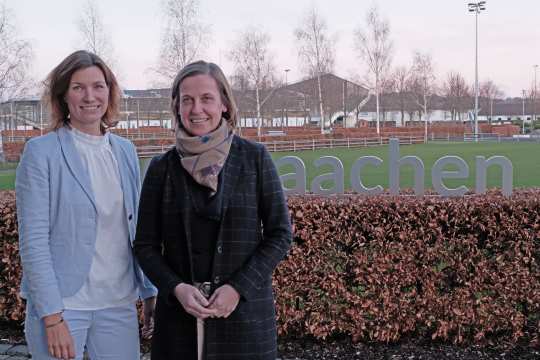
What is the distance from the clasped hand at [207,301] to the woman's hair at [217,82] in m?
0.59

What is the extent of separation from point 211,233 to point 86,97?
74cm

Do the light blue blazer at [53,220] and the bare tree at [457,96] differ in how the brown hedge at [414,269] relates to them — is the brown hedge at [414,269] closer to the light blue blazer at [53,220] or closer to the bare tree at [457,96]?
the light blue blazer at [53,220]

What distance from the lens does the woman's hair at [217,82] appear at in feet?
6.96

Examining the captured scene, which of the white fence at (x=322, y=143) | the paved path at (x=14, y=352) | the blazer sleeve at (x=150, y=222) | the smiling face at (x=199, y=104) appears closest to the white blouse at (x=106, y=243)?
the blazer sleeve at (x=150, y=222)

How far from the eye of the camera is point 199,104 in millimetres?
2092

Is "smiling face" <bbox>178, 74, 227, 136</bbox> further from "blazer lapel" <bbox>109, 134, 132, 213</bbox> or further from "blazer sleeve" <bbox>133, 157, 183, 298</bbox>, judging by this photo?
"blazer lapel" <bbox>109, 134, 132, 213</bbox>

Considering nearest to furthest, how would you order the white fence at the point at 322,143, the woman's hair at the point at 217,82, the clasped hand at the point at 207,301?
the clasped hand at the point at 207,301, the woman's hair at the point at 217,82, the white fence at the point at 322,143

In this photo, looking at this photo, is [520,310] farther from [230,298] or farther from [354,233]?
[230,298]

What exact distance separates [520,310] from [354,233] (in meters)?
1.32

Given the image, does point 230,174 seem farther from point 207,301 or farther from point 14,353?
point 14,353

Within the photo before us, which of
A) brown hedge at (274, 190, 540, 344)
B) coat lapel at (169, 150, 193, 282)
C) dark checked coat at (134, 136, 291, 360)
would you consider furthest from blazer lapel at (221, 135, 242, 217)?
brown hedge at (274, 190, 540, 344)

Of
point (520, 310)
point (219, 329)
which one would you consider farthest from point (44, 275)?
point (520, 310)

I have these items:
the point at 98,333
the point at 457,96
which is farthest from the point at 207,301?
the point at 457,96

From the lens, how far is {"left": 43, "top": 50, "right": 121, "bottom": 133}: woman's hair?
7.57 ft
